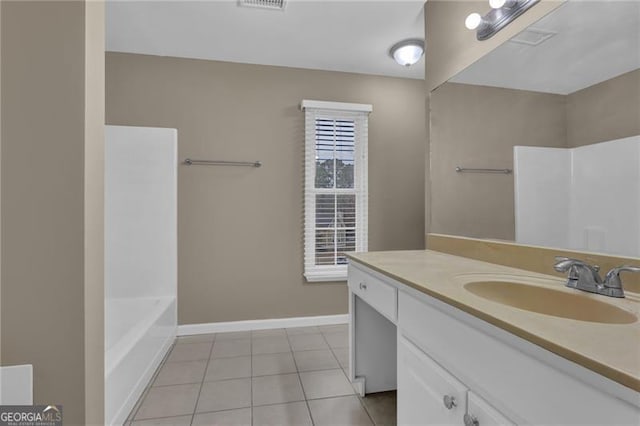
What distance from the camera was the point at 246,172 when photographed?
9.32 feet

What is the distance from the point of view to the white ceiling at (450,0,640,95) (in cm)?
100

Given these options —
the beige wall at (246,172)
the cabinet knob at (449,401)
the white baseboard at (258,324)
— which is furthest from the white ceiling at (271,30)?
the white baseboard at (258,324)

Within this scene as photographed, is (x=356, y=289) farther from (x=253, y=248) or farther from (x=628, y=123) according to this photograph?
(x=253, y=248)

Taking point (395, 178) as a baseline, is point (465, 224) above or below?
below

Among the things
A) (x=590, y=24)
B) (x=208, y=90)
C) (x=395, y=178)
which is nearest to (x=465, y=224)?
(x=590, y=24)

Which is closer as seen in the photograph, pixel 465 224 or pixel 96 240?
pixel 96 240

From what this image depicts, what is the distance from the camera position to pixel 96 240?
1.09 metres

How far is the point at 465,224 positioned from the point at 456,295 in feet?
3.31

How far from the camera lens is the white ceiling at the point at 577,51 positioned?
3.27 feet

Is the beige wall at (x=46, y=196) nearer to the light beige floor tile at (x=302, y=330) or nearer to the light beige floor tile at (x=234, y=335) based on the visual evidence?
the light beige floor tile at (x=234, y=335)

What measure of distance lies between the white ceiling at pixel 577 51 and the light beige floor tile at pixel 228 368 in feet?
7.48

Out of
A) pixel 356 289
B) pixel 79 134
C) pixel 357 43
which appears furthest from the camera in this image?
pixel 357 43

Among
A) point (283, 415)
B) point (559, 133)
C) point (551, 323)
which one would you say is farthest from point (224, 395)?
point (559, 133)

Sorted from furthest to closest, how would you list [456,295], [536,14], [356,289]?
[356,289] < [536,14] < [456,295]
